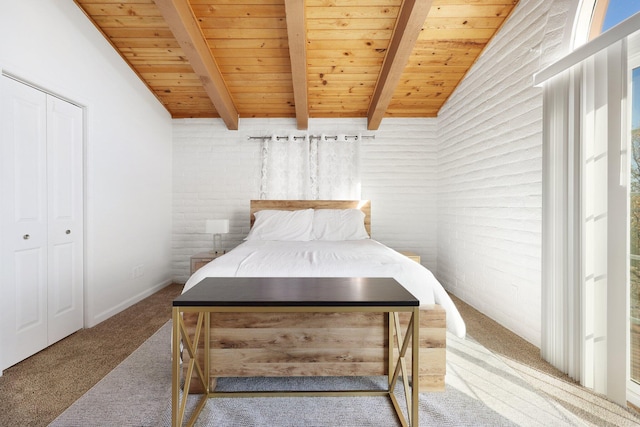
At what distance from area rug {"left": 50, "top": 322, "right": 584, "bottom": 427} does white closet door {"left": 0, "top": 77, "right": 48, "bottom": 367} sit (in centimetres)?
76

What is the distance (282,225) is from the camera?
3.75 metres

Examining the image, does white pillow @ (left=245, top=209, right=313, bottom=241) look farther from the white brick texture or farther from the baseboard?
the baseboard

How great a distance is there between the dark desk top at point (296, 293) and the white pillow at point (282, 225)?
6.28ft

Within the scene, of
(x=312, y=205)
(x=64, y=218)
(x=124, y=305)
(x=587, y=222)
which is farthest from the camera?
(x=312, y=205)

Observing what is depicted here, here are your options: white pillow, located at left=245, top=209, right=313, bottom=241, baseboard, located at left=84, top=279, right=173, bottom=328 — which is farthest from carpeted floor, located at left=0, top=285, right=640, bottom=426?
white pillow, located at left=245, top=209, right=313, bottom=241

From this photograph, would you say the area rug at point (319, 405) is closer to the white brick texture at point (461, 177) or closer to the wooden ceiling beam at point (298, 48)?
the white brick texture at point (461, 177)

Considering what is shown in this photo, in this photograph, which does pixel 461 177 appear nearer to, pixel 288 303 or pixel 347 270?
pixel 347 270

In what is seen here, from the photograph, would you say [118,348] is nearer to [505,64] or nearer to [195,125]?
[195,125]

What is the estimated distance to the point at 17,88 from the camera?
2.21m

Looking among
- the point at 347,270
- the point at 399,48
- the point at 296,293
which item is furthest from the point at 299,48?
the point at 296,293

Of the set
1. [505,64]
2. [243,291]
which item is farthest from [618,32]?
[243,291]

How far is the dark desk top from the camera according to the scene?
51.6 inches

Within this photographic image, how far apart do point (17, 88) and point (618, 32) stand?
142 inches

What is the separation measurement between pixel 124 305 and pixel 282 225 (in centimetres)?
179
